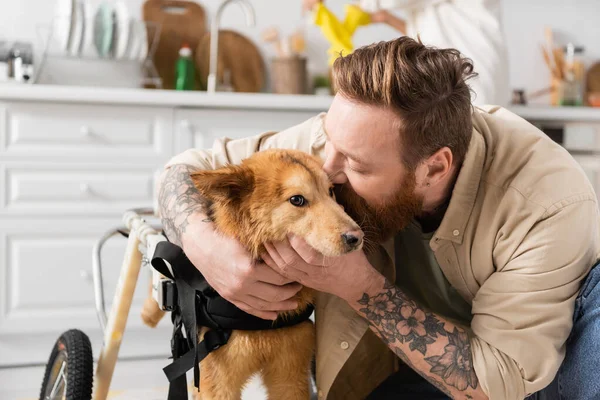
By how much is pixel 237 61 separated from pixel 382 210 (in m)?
2.19

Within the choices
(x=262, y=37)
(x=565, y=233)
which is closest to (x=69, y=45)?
(x=262, y=37)

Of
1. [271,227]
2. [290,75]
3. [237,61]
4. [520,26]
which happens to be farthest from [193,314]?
[520,26]

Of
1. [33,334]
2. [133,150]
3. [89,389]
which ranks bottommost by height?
[33,334]

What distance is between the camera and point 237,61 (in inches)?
133

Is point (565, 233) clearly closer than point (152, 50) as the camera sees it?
Yes

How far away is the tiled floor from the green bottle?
4.12 ft

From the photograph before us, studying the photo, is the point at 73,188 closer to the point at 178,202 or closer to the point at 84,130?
the point at 84,130

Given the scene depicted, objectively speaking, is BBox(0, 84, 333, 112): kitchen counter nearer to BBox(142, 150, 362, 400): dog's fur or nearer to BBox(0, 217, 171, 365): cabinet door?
BBox(0, 217, 171, 365): cabinet door

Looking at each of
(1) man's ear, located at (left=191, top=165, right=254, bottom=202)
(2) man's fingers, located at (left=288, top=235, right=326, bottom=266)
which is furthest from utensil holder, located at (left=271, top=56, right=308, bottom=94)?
(2) man's fingers, located at (left=288, top=235, right=326, bottom=266)

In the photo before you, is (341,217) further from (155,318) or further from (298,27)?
(298,27)

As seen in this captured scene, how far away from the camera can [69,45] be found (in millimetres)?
2967

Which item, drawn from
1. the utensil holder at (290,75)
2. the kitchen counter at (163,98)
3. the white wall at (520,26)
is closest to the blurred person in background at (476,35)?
the kitchen counter at (163,98)

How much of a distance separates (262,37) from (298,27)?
8.2 inches

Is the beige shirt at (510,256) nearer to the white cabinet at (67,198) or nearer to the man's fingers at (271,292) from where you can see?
the man's fingers at (271,292)
